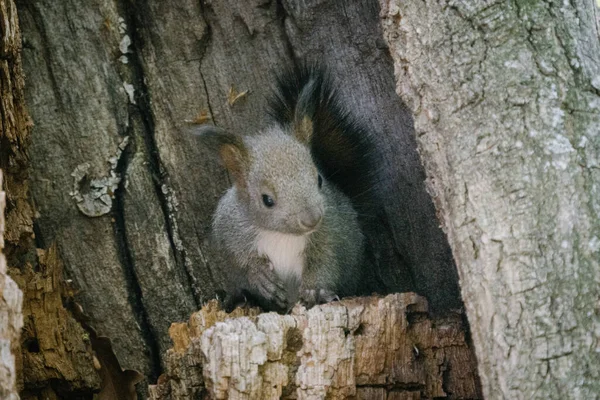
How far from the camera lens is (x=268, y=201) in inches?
148

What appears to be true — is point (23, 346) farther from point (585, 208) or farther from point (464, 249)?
point (585, 208)

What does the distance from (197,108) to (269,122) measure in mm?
366

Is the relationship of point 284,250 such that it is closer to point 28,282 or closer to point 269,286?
point 269,286

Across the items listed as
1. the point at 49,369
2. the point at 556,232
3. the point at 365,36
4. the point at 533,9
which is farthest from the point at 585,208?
the point at 49,369

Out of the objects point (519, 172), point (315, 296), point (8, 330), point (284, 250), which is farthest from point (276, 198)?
point (8, 330)

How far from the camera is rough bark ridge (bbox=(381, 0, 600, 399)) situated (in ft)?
8.16

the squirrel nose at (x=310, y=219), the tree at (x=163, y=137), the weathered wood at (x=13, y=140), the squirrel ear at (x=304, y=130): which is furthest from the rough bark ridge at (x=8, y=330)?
the squirrel ear at (x=304, y=130)

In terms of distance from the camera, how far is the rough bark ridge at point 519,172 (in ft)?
8.16

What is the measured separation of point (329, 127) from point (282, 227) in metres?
0.61

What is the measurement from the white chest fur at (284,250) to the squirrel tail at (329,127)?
0.39 meters

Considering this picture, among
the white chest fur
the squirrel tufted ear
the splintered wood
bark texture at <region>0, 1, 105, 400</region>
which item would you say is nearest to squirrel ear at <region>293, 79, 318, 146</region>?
the squirrel tufted ear

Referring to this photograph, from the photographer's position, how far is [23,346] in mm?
3289

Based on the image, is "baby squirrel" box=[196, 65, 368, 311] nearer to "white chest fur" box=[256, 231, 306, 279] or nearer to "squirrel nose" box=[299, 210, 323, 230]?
"white chest fur" box=[256, 231, 306, 279]

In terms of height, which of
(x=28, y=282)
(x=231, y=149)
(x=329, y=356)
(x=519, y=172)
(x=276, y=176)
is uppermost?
(x=231, y=149)
